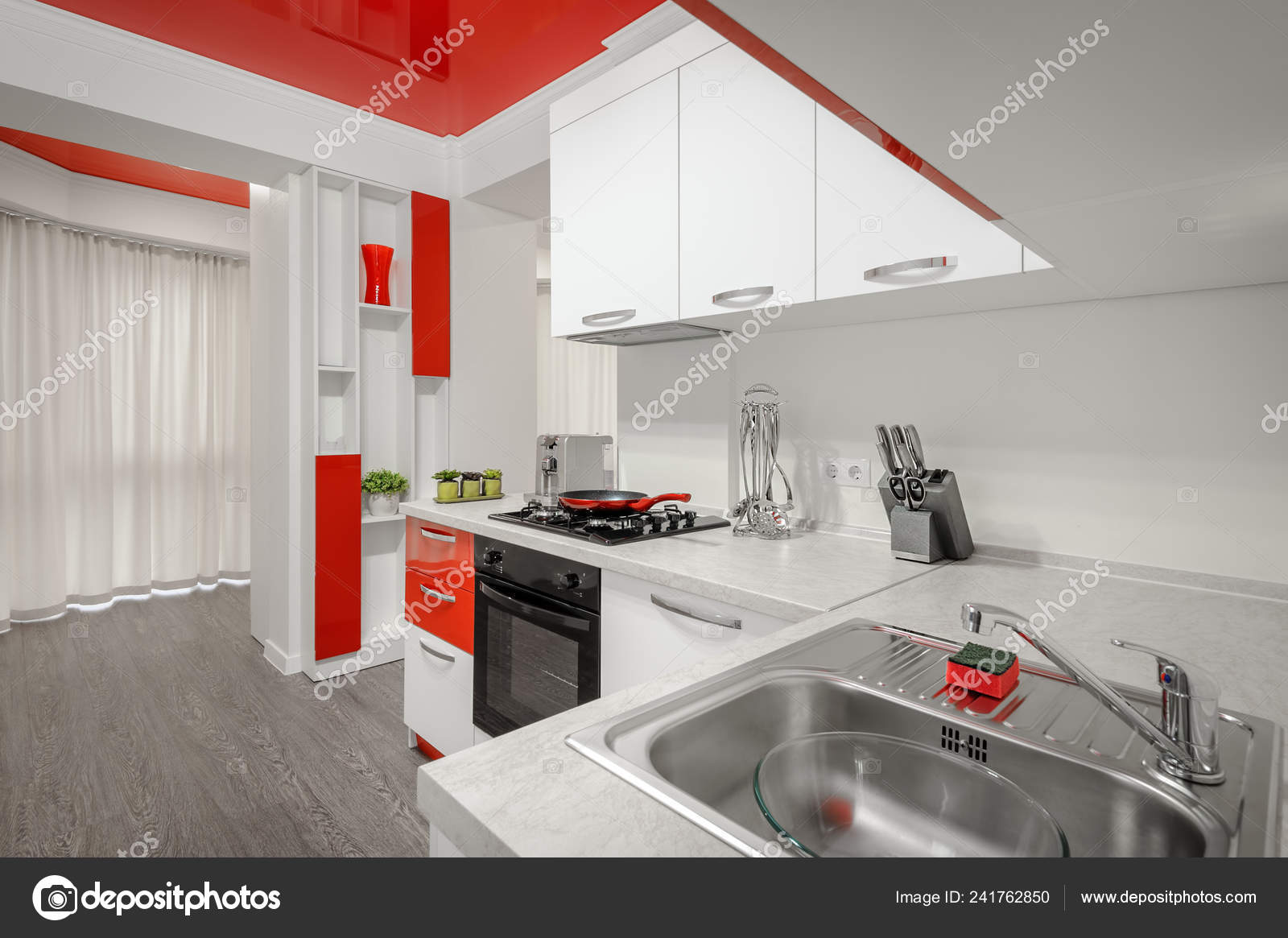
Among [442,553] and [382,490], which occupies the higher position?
[382,490]

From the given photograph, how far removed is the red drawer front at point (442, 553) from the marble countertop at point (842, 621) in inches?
52.2

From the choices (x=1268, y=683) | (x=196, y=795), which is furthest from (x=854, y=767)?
(x=196, y=795)

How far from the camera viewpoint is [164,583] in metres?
4.57

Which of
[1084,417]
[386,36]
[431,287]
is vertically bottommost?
[1084,417]

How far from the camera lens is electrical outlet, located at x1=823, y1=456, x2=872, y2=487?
1.90 meters

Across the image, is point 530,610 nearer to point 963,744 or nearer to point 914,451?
point 914,451

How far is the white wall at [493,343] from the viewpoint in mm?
3516

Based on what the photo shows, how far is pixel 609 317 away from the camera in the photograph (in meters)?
2.04

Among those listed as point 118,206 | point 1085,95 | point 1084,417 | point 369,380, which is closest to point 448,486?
point 369,380

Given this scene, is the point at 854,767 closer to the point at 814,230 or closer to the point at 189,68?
the point at 814,230

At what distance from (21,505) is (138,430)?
758 mm

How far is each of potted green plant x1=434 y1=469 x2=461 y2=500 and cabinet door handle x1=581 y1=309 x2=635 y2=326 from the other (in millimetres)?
889

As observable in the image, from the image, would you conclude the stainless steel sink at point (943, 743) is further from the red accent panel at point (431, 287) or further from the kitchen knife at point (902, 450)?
the red accent panel at point (431, 287)

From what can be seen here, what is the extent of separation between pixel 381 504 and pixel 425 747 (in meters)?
1.33
